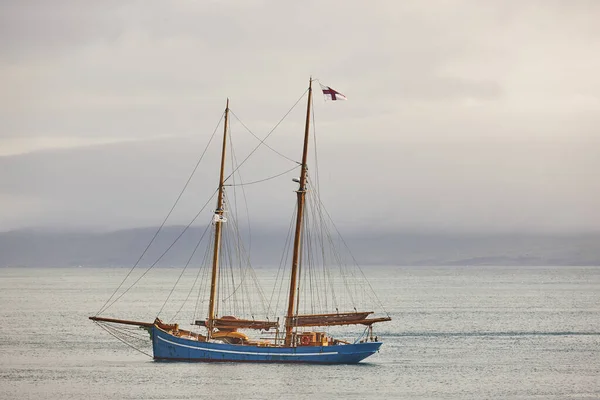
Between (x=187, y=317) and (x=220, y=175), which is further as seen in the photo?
(x=187, y=317)

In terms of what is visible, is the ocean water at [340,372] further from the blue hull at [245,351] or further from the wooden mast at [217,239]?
the wooden mast at [217,239]

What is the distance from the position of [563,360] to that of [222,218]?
40.6 m

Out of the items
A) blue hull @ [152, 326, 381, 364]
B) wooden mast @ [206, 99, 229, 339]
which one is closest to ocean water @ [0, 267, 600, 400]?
blue hull @ [152, 326, 381, 364]

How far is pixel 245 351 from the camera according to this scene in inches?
3696

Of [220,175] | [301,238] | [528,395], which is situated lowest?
[528,395]

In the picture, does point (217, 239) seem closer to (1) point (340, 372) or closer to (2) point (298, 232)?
(2) point (298, 232)

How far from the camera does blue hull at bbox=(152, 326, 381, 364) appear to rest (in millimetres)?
93438

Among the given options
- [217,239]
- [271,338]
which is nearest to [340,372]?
[271,338]

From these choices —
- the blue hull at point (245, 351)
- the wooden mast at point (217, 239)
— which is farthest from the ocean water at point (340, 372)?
the wooden mast at point (217, 239)

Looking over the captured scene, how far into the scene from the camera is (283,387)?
279 ft

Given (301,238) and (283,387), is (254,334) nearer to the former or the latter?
(301,238)

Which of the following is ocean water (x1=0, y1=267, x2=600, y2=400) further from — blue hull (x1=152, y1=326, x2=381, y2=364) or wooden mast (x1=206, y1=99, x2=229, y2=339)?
wooden mast (x1=206, y1=99, x2=229, y2=339)

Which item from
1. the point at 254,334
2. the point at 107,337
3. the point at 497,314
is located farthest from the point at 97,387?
the point at 497,314

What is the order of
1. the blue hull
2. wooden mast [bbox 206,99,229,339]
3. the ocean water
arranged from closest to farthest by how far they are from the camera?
1. the ocean water
2. the blue hull
3. wooden mast [bbox 206,99,229,339]
